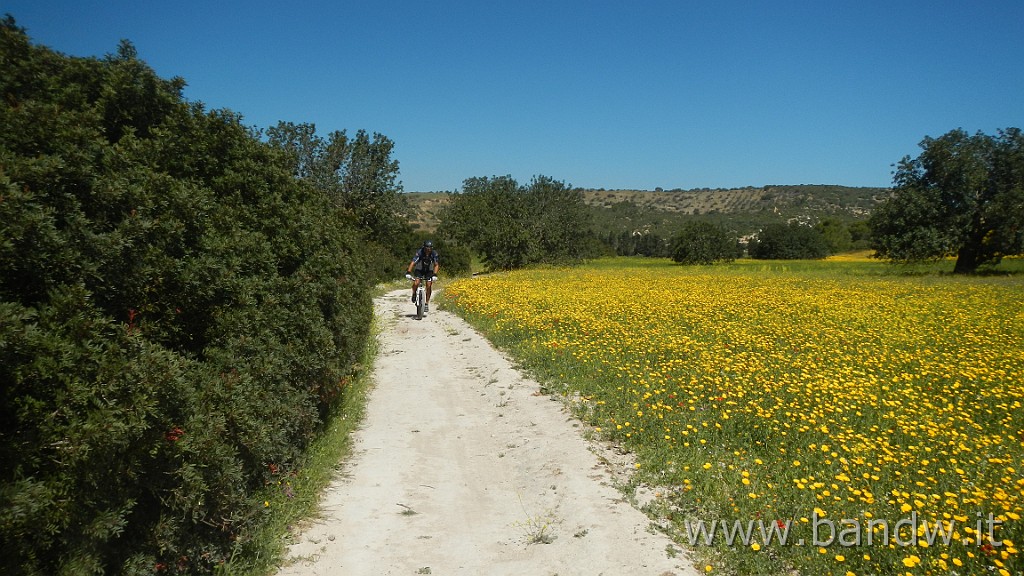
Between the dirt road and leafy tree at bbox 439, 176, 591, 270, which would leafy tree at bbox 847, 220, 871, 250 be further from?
the dirt road

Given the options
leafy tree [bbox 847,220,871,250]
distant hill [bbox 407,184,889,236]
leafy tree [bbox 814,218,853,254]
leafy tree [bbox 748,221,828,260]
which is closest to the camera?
leafy tree [bbox 748,221,828,260]

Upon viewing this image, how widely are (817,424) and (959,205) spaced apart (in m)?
42.6

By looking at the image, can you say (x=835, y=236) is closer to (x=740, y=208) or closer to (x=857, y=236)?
(x=857, y=236)

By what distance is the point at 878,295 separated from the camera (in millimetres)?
22531

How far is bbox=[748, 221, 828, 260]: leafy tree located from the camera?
93375 millimetres

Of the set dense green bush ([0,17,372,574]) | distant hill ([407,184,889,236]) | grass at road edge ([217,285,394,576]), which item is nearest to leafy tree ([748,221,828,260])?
distant hill ([407,184,889,236])

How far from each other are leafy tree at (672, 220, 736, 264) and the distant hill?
5888cm

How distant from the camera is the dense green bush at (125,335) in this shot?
2578 mm

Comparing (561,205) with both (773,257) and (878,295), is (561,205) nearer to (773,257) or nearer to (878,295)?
(878,295)

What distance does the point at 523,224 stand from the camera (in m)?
54.2

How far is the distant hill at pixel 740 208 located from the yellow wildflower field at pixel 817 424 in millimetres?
130618

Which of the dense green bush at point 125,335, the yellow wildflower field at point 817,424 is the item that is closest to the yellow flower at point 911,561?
the yellow wildflower field at point 817,424

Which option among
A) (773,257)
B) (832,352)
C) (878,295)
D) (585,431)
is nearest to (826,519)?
(585,431)

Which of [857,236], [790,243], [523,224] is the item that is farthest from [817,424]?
[857,236]
